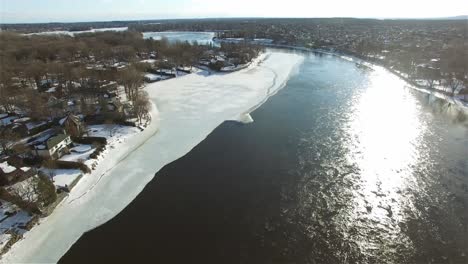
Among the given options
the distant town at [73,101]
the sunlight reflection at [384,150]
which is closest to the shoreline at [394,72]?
the distant town at [73,101]

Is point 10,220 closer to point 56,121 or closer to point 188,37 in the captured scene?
point 56,121

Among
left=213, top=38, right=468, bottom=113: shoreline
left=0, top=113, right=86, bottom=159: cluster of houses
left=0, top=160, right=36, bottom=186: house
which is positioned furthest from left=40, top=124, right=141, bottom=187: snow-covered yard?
left=213, top=38, right=468, bottom=113: shoreline

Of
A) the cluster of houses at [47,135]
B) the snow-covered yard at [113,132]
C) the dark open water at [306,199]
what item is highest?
the cluster of houses at [47,135]

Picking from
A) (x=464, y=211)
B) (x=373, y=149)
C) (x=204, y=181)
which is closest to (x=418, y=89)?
(x=373, y=149)

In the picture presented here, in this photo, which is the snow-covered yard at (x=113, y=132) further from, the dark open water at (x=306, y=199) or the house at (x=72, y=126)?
the dark open water at (x=306, y=199)

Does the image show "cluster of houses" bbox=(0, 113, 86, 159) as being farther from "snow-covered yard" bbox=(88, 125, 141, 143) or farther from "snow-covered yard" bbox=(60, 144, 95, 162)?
"snow-covered yard" bbox=(88, 125, 141, 143)

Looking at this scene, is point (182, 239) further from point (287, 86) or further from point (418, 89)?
point (418, 89)
